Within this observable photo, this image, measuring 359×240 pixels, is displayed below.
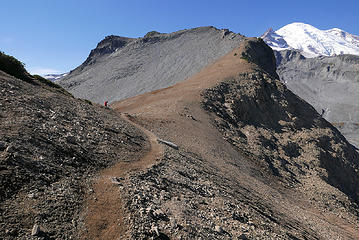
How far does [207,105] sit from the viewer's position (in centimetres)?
3023

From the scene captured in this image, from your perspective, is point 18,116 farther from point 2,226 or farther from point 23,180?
point 2,226

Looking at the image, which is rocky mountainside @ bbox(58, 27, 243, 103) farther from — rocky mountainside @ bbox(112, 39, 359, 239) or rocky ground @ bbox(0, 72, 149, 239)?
rocky ground @ bbox(0, 72, 149, 239)

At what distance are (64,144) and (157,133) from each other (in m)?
9.88

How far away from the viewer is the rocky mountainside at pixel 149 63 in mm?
53422

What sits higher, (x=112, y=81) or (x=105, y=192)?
(x=112, y=81)

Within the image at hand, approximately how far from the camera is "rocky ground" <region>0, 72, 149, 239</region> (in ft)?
22.2

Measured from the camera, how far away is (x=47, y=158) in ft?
29.7

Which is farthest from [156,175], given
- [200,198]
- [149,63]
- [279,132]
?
[149,63]

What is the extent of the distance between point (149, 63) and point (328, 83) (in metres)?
124

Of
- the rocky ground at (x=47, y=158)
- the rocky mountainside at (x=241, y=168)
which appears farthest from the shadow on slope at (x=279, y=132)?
the rocky ground at (x=47, y=158)

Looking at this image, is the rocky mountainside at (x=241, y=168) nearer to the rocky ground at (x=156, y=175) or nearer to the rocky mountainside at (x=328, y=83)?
the rocky ground at (x=156, y=175)

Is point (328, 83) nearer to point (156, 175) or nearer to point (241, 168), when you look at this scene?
point (241, 168)

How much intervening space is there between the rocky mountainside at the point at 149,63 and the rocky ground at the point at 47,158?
36.4m

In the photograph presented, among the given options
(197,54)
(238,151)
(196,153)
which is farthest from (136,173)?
(197,54)
